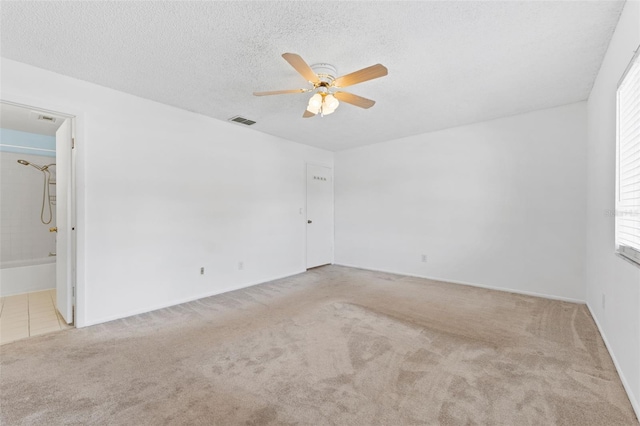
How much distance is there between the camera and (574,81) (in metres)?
2.87

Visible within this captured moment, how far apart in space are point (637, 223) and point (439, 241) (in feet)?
9.39

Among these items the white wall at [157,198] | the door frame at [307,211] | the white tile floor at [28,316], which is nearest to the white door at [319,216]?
the door frame at [307,211]

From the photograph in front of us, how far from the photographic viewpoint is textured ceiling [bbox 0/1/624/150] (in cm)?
185

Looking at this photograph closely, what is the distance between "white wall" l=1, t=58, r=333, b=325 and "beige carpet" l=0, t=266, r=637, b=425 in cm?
47

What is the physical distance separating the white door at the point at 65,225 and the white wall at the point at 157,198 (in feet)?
0.48

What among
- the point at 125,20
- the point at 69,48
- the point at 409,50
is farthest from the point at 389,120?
the point at 69,48

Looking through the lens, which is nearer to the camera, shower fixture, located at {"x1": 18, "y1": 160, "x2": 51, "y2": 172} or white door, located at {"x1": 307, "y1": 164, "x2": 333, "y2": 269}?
shower fixture, located at {"x1": 18, "y1": 160, "x2": 51, "y2": 172}

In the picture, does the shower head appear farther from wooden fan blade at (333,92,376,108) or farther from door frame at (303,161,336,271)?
wooden fan blade at (333,92,376,108)

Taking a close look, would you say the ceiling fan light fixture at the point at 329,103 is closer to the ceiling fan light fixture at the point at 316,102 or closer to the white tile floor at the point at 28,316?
the ceiling fan light fixture at the point at 316,102

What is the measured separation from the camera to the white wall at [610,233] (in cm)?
170

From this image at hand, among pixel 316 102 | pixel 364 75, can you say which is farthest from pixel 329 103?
pixel 364 75

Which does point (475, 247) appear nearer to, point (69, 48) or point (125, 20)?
point (125, 20)

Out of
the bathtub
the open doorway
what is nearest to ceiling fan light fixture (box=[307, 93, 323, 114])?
the open doorway

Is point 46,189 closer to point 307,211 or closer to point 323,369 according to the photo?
point 307,211
